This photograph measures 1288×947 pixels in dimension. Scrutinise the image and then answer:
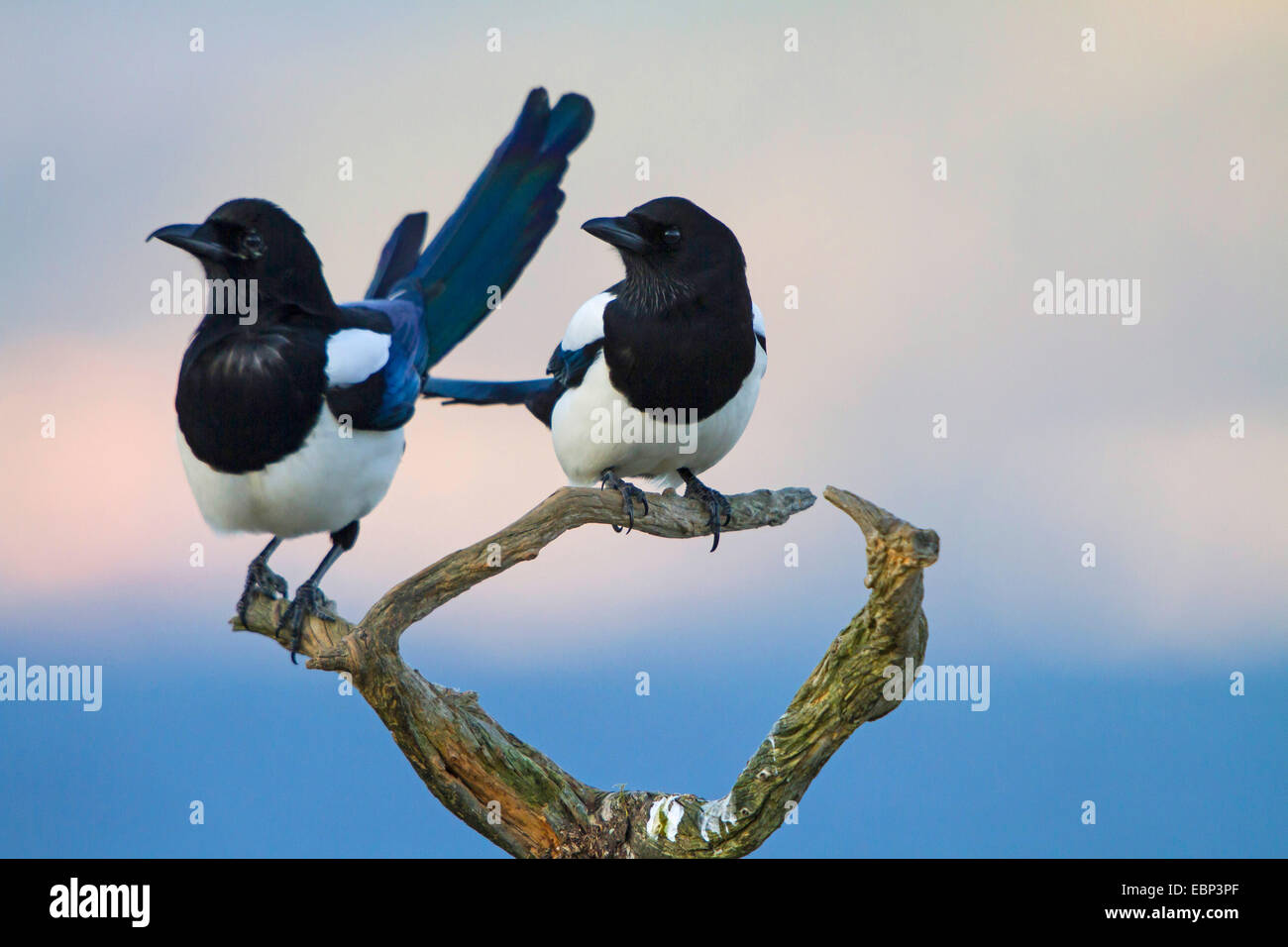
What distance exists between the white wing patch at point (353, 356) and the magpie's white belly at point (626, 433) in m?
0.48

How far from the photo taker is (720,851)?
326 centimetres

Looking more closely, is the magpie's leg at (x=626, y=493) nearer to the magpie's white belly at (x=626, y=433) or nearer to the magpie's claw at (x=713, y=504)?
the magpie's white belly at (x=626, y=433)

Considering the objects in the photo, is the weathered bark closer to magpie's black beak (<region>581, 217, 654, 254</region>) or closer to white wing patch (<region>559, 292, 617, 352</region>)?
white wing patch (<region>559, 292, 617, 352</region>)

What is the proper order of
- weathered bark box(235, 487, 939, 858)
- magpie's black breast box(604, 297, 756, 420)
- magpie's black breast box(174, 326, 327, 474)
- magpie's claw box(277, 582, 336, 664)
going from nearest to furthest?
1. weathered bark box(235, 487, 939, 858)
2. magpie's black breast box(174, 326, 327, 474)
3. magpie's black breast box(604, 297, 756, 420)
4. magpie's claw box(277, 582, 336, 664)

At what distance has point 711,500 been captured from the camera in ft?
12.3

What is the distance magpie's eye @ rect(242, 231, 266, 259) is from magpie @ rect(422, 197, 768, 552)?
778 mm

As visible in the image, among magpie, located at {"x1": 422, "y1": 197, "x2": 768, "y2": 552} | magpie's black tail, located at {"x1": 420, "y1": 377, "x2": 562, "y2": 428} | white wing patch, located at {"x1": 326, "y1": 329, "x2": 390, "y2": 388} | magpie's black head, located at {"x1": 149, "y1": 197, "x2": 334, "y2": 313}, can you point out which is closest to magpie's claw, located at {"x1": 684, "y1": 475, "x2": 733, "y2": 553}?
magpie, located at {"x1": 422, "y1": 197, "x2": 768, "y2": 552}

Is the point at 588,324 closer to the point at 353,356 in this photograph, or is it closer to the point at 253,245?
the point at 353,356

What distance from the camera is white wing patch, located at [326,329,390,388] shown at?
3.39 m

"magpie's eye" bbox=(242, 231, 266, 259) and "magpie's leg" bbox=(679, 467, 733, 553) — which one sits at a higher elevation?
"magpie's eye" bbox=(242, 231, 266, 259)

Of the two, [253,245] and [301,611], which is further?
[301,611]

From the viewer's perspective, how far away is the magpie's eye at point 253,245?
3.40 metres

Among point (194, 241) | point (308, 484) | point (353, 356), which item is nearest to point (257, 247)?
point (194, 241)

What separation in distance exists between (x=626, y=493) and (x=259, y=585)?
3.36 feet
